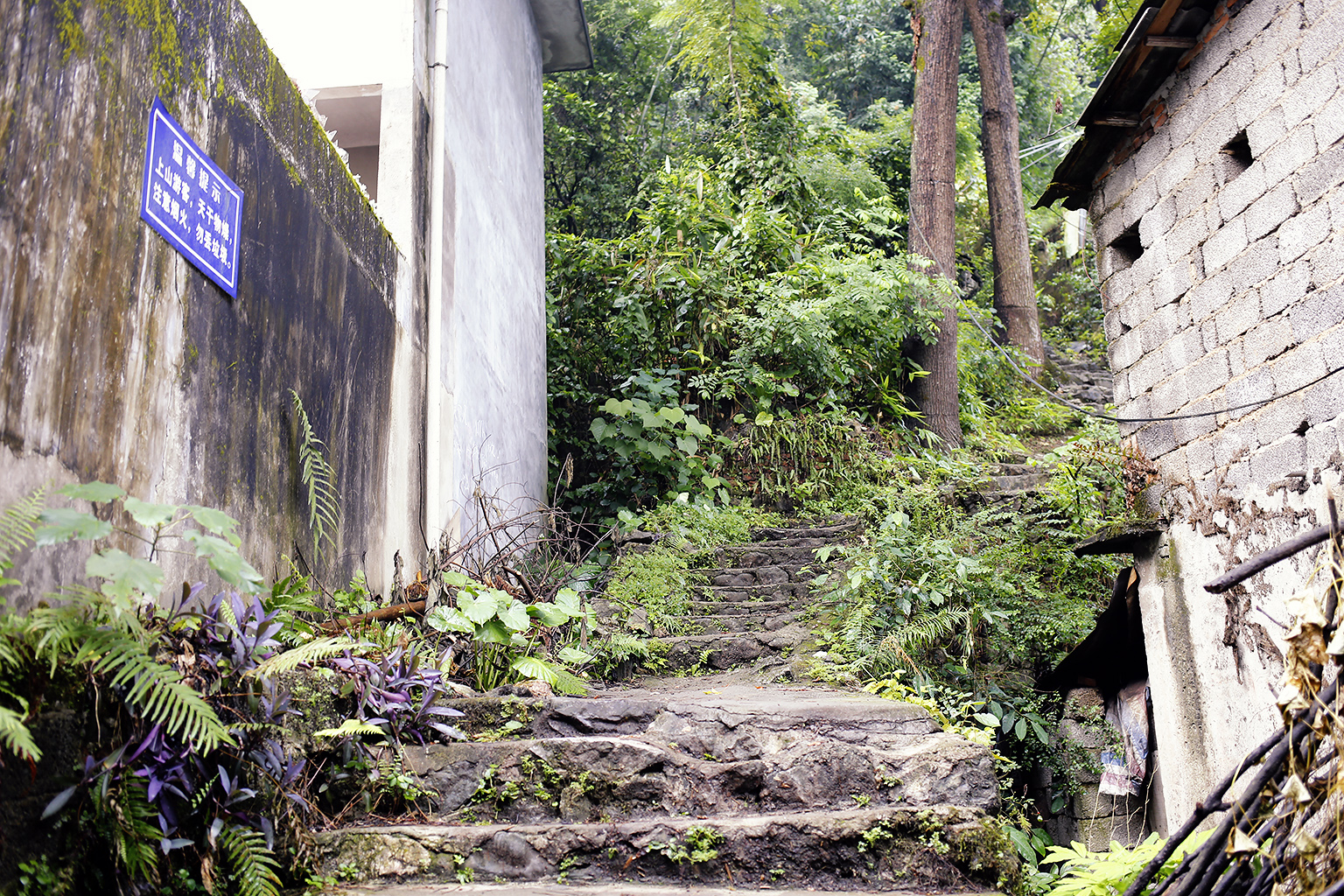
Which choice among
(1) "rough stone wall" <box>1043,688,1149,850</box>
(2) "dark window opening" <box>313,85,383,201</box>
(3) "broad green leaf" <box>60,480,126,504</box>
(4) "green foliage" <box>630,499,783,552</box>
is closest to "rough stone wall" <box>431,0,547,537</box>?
(2) "dark window opening" <box>313,85,383,201</box>

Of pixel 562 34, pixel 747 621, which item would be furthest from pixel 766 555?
pixel 562 34

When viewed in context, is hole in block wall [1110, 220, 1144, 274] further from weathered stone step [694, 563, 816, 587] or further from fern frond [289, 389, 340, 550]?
fern frond [289, 389, 340, 550]

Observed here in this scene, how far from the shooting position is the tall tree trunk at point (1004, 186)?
11.7 m

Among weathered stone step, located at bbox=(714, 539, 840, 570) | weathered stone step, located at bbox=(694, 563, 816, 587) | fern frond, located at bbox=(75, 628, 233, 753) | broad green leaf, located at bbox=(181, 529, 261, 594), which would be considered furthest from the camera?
weathered stone step, located at bbox=(714, 539, 840, 570)

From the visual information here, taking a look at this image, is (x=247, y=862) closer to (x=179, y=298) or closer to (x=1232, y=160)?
(x=179, y=298)

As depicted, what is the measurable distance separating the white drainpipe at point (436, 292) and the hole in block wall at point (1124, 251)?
4175 mm

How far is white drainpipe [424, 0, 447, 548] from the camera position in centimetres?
544

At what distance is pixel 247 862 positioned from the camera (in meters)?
2.37

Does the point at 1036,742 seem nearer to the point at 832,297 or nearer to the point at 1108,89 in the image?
the point at 1108,89

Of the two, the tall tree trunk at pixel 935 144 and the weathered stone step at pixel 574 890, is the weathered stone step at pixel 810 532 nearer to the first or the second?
the tall tree trunk at pixel 935 144

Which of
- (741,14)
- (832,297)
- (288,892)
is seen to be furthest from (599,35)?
(288,892)

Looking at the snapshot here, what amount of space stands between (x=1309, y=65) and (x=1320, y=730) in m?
3.46

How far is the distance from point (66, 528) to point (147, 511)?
0.22 m

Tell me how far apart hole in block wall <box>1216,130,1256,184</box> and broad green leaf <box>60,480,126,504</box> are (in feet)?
16.2
